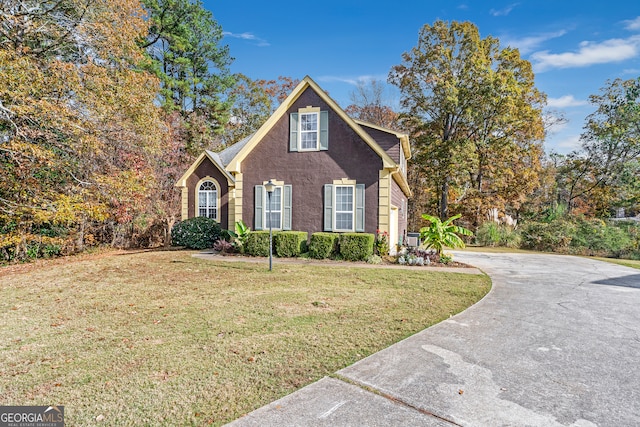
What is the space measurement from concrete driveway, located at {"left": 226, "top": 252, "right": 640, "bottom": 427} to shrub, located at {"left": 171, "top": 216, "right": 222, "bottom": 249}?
1298cm

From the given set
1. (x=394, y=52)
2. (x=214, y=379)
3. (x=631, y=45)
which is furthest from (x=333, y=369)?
(x=394, y=52)

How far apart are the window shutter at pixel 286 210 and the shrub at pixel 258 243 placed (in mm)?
983

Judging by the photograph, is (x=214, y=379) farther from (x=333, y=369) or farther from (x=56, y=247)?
(x=56, y=247)

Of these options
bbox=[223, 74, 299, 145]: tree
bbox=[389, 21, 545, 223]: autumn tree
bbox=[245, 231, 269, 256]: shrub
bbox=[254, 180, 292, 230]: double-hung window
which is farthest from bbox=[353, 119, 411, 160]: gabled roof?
bbox=[223, 74, 299, 145]: tree

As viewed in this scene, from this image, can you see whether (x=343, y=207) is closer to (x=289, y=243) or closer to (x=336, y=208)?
(x=336, y=208)

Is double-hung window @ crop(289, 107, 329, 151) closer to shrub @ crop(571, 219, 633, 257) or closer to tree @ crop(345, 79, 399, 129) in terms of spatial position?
shrub @ crop(571, 219, 633, 257)

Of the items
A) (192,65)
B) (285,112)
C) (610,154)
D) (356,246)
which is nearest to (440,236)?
(356,246)

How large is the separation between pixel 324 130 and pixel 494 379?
36.9ft

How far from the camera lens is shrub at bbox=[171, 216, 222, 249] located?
1585 centimetres

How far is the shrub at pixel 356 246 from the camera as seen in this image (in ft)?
39.7

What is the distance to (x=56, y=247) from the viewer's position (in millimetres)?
13531

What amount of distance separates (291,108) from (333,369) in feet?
39.0

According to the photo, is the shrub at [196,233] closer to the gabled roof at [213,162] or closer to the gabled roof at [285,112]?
the gabled roof at [213,162]

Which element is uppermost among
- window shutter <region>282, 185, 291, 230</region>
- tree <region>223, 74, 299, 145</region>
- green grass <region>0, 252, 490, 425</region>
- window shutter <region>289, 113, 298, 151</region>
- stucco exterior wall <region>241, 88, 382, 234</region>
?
tree <region>223, 74, 299, 145</region>
